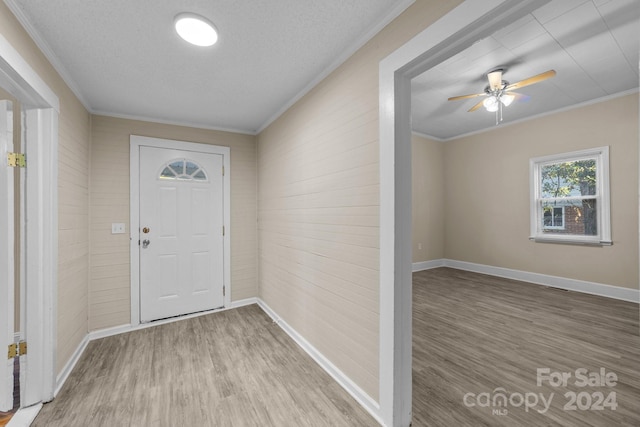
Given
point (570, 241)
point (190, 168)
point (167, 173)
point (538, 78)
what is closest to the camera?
point (538, 78)

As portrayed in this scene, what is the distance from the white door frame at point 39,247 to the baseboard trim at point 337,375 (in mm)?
1842

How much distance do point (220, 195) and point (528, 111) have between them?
16.0 ft

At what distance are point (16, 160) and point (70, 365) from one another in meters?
1.72

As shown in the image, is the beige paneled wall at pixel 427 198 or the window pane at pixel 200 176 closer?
the window pane at pixel 200 176

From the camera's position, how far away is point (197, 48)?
1864 mm

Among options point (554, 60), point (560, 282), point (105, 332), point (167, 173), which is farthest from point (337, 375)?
point (560, 282)

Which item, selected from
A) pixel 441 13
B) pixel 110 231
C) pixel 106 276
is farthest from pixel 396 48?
pixel 106 276

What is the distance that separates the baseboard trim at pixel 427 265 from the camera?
529 cm

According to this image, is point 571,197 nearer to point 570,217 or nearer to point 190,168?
point 570,217

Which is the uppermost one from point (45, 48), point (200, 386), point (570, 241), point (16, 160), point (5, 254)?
point (45, 48)

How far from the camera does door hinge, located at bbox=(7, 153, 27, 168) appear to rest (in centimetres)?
168

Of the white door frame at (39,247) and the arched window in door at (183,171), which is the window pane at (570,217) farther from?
the white door frame at (39,247)

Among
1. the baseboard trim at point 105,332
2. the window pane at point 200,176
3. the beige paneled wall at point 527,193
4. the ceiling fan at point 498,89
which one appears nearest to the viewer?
the baseboard trim at point 105,332

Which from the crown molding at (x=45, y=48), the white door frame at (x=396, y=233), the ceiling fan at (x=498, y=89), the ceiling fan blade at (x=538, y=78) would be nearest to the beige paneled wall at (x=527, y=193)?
the ceiling fan at (x=498, y=89)
